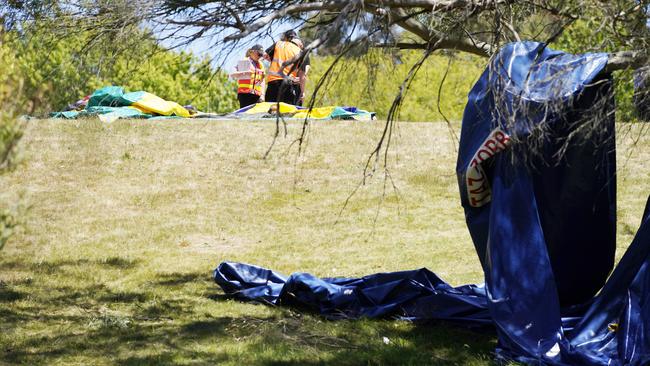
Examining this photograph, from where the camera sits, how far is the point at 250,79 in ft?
53.4

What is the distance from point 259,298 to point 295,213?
4254 millimetres

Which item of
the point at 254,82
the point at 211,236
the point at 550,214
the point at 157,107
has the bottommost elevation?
the point at 211,236

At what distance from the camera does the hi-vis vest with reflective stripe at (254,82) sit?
15.6 meters

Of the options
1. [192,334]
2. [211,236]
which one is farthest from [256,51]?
[192,334]

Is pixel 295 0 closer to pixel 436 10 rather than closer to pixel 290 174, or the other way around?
pixel 436 10

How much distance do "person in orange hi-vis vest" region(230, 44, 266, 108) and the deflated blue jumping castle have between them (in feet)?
29.2

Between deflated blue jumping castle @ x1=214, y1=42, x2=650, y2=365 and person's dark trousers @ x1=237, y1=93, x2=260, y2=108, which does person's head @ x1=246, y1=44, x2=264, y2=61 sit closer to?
person's dark trousers @ x1=237, y1=93, x2=260, y2=108

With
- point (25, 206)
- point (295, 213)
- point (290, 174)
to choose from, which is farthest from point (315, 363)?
point (290, 174)

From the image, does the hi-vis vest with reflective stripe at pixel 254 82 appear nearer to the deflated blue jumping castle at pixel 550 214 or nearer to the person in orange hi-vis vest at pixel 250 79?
the person in orange hi-vis vest at pixel 250 79

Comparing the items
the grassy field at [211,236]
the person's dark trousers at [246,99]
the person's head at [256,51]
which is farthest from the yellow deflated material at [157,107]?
the person's head at [256,51]

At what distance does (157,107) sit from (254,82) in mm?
1671

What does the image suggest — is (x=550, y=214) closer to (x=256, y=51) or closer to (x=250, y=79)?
(x=256, y=51)

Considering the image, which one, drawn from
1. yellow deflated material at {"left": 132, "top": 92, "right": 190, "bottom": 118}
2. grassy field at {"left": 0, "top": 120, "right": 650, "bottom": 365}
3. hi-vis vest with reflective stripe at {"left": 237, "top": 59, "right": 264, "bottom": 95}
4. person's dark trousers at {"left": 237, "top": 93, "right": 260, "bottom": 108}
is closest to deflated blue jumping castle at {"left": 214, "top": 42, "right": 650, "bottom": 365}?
grassy field at {"left": 0, "top": 120, "right": 650, "bottom": 365}

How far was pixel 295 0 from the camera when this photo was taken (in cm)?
637
